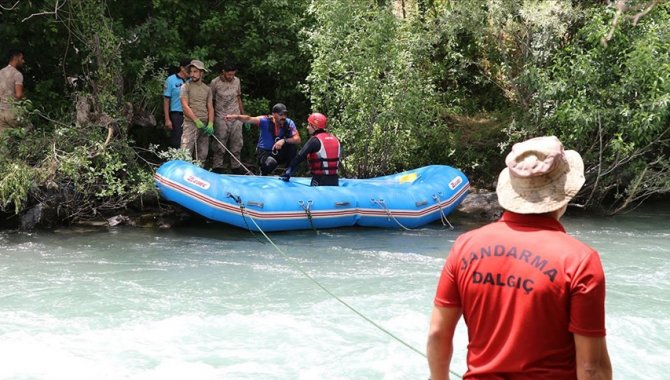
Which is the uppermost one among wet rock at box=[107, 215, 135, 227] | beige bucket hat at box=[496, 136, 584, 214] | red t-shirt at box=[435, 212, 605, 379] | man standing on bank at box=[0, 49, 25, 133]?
man standing on bank at box=[0, 49, 25, 133]

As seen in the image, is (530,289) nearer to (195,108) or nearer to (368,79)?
(195,108)

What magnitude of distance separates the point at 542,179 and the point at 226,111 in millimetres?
8288

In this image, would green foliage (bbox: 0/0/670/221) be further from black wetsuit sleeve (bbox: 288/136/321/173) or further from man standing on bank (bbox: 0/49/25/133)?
black wetsuit sleeve (bbox: 288/136/321/173)

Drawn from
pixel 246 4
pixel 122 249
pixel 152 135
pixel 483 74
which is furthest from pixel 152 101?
pixel 483 74

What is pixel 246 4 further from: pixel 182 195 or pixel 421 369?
pixel 421 369

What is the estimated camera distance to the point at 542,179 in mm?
2141

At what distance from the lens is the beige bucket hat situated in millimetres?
2104

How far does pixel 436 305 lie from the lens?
2215 millimetres

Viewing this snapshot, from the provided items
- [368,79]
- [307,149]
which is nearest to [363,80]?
[368,79]

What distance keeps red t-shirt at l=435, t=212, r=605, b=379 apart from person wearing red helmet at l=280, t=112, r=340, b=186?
22.2ft

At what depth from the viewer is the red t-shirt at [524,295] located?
196 centimetres

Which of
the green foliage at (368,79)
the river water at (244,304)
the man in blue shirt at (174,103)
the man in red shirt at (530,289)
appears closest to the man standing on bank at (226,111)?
the man in blue shirt at (174,103)

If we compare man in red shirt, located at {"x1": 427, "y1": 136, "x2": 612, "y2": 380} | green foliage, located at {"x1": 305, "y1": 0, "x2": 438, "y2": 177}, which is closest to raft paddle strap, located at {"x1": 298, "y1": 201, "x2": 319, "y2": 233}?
green foliage, located at {"x1": 305, "y1": 0, "x2": 438, "y2": 177}

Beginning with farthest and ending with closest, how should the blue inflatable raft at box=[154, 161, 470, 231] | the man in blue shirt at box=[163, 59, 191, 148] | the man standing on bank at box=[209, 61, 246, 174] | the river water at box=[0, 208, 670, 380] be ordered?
the man standing on bank at box=[209, 61, 246, 174], the man in blue shirt at box=[163, 59, 191, 148], the blue inflatable raft at box=[154, 161, 470, 231], the river water at box=[0, 208, 670, 380]
